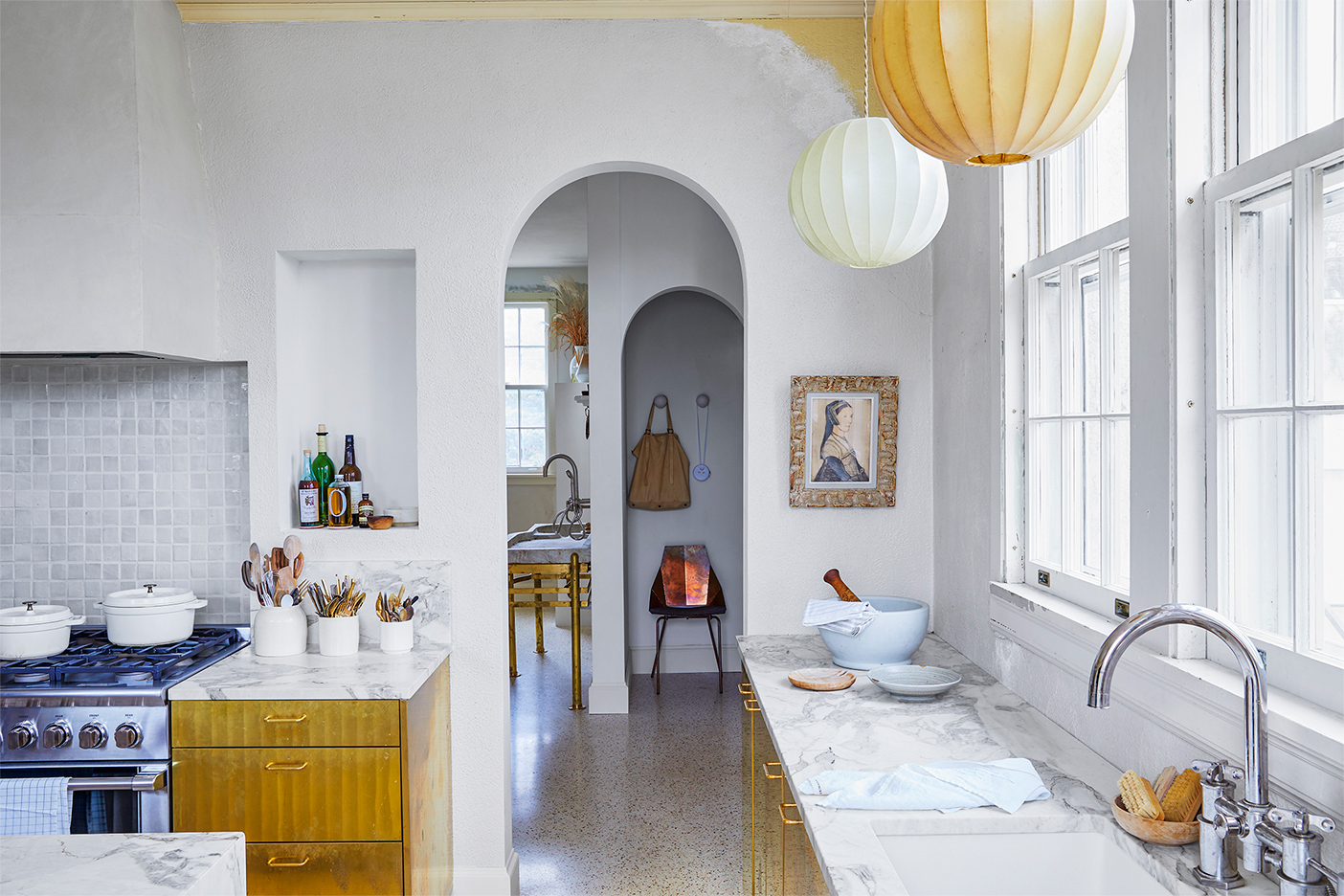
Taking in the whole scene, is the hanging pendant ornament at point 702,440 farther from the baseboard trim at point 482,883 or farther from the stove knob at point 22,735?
the stove knob at point 22,735

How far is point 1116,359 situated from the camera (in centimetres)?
186

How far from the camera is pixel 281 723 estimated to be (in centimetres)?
233

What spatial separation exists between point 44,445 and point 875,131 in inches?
112

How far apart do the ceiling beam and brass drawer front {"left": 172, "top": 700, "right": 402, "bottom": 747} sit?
205cm

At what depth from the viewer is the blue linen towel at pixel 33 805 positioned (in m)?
2.21

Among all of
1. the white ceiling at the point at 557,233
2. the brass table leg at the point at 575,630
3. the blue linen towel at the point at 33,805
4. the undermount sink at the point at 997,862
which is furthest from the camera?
the white ceiling at the point at 557,233

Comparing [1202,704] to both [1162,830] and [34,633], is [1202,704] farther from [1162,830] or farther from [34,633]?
[34,633]

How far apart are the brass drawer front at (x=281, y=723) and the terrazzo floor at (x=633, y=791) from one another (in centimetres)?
98

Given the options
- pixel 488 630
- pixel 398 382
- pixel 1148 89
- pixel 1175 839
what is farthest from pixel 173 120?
pixel 1175 839

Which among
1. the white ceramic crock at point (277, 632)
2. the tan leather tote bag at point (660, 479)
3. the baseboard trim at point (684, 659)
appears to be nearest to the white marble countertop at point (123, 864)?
the white ceramic crock at point (277, 632)

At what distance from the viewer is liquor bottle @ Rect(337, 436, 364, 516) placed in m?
2.91

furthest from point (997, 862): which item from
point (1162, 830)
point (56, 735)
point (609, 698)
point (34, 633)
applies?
point (609, 698)

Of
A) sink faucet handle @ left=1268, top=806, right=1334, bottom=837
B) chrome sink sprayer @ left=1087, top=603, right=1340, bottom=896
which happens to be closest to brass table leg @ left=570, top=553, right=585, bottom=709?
chrome sink sprayer @ left=1087, top=603, right=1340, bottom=896

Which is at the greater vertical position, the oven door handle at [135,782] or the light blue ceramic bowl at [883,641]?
the light blue ceramic bowl at [883,641]
